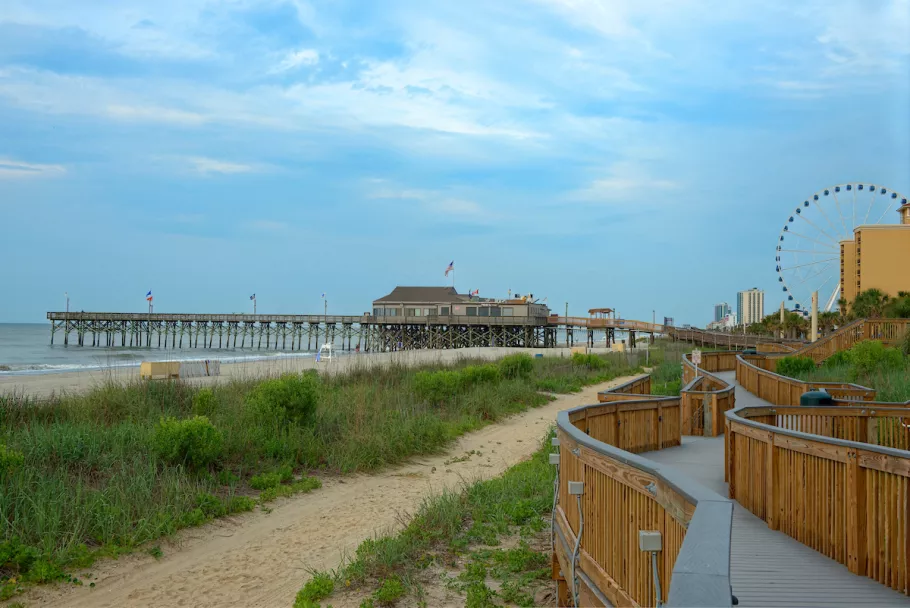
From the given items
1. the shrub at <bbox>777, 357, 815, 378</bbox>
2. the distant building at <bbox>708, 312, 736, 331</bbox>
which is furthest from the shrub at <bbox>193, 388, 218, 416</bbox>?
the distant building at <bbox>708, 312, 736, 331</bbox>

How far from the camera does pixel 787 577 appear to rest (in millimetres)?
5148

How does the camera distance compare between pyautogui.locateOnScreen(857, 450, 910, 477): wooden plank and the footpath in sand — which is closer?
pyautogui.locateOnScreen(857, 450, 910, 477): wooden plank

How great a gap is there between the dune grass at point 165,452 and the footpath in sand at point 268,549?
360 mm

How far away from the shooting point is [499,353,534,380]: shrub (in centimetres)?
3015

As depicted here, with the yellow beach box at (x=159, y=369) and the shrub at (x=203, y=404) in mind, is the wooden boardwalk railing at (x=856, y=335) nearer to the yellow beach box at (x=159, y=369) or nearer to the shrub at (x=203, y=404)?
the shrub at (x=203, y=404)

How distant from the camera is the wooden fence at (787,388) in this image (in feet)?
47.4

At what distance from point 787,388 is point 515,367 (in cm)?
1540

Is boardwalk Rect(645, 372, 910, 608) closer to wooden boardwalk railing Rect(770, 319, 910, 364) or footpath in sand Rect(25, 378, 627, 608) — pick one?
footpath in sand Rect(25, 378, 627, 608)

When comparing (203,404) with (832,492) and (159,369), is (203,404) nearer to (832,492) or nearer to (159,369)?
(832,492)

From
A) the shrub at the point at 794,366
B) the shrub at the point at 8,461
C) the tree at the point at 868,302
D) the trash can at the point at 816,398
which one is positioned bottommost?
the shrub at the point at 8,461

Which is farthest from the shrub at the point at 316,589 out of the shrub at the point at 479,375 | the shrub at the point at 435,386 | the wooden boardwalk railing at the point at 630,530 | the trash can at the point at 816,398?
the shrub at the point at 479,375

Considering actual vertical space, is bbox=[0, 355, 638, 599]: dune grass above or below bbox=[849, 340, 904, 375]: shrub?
below

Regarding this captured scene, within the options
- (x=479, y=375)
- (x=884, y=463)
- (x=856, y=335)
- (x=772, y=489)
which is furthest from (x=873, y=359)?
(x=884, y=463)

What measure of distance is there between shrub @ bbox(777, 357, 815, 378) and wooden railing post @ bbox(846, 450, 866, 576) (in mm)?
19485
